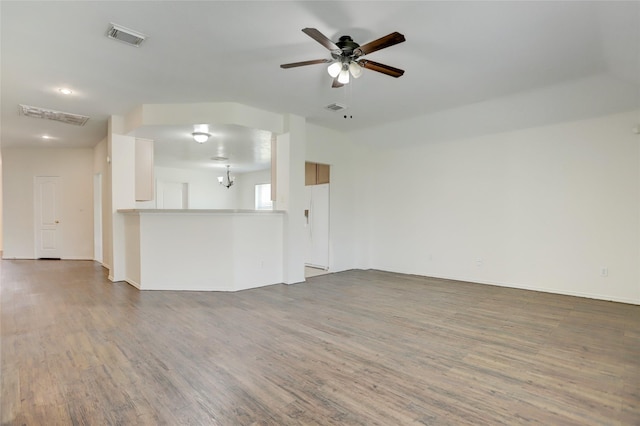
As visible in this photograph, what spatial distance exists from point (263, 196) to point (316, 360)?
8.33 meters

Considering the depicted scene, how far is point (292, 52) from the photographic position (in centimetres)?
330

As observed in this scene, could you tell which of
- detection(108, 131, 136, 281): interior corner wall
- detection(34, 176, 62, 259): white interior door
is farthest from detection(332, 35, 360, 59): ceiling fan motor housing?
detection(34, 176, 62, 259): white interior door

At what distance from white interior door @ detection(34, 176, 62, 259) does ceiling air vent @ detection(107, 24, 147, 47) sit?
705cm

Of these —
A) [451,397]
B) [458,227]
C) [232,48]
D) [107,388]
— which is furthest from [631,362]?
[232,48]

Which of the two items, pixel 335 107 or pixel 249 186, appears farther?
pixel 249 186

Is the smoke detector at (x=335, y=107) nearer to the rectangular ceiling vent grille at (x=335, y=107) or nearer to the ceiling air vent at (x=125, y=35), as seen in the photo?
the rectangular ceiling vent grille at (x=335, y=107)

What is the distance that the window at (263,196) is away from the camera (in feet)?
34.1

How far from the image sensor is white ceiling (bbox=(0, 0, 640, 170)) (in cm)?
260

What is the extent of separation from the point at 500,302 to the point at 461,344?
1.80 meters

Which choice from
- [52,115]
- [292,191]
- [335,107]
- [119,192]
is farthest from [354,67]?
[52,115]

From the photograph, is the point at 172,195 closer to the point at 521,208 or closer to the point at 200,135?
the point at 200,135

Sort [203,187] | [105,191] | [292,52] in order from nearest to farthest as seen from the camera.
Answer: [292,52] → [105,191] → [203,187]

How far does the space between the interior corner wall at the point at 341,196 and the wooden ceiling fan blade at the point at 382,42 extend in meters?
3.50

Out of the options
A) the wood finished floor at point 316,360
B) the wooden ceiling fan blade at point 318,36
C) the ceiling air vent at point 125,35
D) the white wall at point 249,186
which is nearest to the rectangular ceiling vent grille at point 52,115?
the wood finished floor at point 316,360
